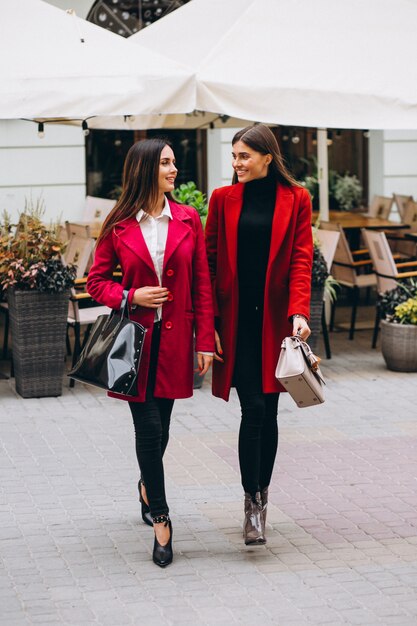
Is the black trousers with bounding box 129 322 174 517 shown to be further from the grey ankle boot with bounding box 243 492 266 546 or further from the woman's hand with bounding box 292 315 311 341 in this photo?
the woman's hand with bounding box 292 315 311 341

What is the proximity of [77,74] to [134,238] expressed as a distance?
3.53 meters

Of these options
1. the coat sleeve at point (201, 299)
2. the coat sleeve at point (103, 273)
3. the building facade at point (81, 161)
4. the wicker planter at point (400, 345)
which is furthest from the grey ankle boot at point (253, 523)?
the building facade at point (81, 161)

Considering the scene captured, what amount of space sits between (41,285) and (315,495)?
3.11 meters

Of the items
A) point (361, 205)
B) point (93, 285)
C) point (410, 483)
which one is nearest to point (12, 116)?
point (93, 285)

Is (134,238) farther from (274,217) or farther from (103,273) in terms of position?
(274,217)

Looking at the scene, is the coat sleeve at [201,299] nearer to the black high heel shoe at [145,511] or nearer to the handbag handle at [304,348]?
the handbag handle at [304,348]

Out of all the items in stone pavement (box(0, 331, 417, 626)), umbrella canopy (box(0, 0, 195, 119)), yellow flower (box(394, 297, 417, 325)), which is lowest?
stone pavement (box(0, 331, 417, 626))

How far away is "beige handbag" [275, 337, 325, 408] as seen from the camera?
5.47 m

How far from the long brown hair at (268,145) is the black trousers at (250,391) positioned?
610 millimetres

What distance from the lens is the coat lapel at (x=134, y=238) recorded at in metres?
5.60

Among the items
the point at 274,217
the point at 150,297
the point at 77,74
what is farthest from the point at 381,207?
the point at 150,297

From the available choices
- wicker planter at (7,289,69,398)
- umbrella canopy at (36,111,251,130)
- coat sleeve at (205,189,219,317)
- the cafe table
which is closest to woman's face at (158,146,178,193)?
coat sleeve at (205,189,219,317)

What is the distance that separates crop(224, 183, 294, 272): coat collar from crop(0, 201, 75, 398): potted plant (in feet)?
11.3

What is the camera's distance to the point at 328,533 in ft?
20.0
